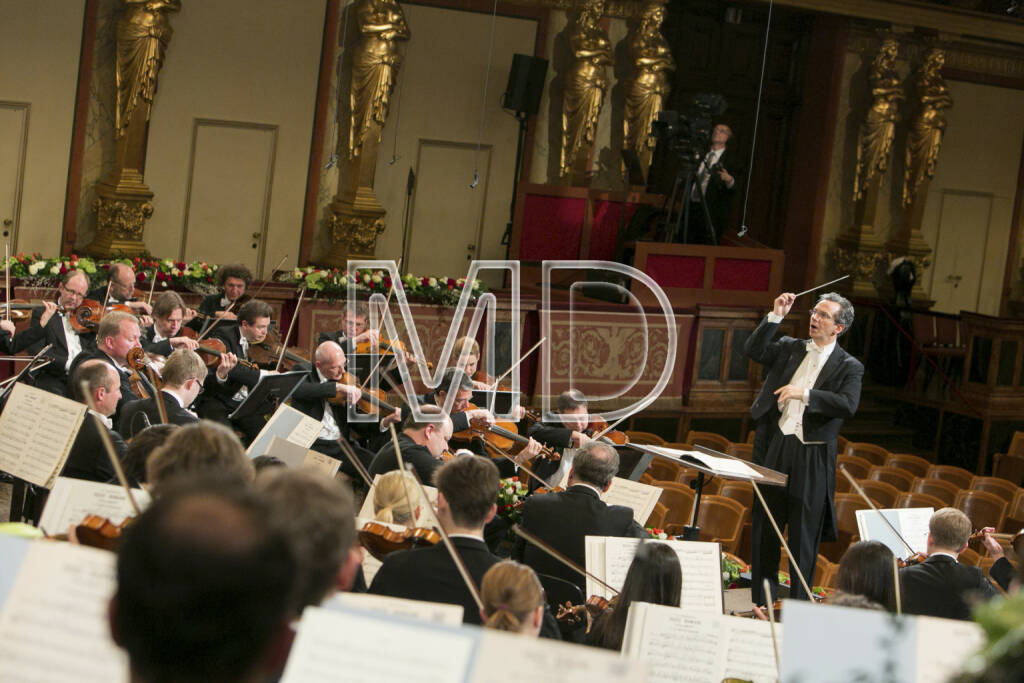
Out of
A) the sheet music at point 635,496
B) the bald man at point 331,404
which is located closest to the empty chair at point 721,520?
the sheet music at point 635,496

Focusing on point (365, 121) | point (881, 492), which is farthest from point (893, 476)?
point (365, 121)

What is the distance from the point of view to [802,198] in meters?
14.5

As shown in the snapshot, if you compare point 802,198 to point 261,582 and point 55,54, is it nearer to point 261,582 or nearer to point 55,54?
point 55,54

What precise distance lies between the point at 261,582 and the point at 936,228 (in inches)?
590

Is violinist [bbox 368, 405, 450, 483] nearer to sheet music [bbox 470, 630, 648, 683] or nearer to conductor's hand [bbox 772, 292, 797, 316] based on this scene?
conductor's hand [bbox 772, 292, 797, 316]

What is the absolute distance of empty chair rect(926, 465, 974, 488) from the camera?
9.27m

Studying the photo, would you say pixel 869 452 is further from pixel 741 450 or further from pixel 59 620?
pixel 59 620

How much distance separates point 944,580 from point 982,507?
3.93m

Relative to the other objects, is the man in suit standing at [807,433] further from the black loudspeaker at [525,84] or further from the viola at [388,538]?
the black loudspeaker at [525,84]

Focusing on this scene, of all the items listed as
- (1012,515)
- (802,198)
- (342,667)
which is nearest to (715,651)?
(342,667)

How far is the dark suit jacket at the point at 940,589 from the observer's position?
444 cm

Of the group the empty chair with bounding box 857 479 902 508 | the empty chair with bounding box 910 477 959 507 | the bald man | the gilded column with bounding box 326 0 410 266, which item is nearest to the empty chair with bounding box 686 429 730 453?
the empty chair with bounding box 857 479 902 508

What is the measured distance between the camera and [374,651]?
179cm

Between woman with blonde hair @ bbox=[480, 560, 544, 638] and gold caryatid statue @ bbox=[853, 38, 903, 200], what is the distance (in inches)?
483
